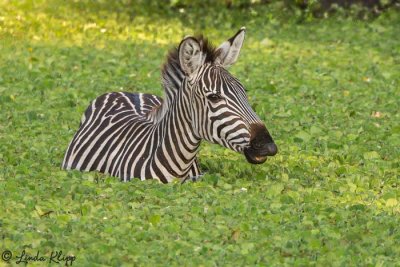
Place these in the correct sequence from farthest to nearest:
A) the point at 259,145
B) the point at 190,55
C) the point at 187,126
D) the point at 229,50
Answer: the point at 229,50 < the point at 187,126 < the point at 190,55 < the point at 259,145

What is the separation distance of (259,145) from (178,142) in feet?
2.96

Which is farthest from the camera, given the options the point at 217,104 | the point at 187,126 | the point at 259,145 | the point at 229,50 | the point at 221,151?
the point at 221,151

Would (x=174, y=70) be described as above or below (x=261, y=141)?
above

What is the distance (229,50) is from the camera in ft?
36.7

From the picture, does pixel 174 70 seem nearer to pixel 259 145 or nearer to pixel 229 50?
pixel 229 50

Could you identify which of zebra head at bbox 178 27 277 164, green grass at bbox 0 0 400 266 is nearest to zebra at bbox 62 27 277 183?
zebra head at bbox 178 27 277 164

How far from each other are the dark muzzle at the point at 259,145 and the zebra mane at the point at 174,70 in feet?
2.84

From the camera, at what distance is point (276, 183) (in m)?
11.4

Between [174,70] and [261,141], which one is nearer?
[261,141]

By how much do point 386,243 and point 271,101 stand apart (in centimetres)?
687

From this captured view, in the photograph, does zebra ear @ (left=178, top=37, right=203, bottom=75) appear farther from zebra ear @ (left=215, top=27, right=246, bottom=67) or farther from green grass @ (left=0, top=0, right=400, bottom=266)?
green grass @ (left=0, top=0, right=400, bottom=266)

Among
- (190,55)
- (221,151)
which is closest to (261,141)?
(190,55)

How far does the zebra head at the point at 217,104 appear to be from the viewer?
10.6 m

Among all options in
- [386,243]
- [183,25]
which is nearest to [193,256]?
[386,243]
